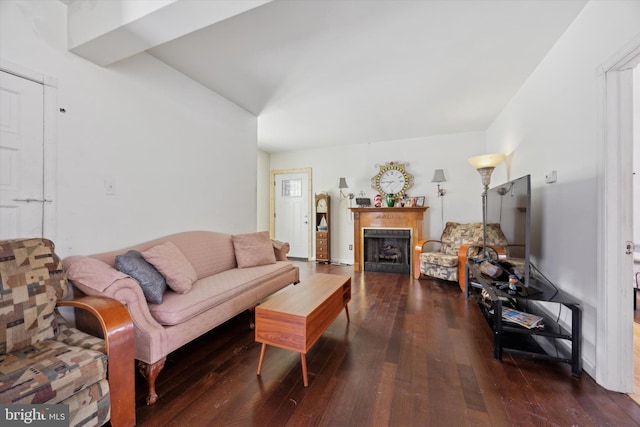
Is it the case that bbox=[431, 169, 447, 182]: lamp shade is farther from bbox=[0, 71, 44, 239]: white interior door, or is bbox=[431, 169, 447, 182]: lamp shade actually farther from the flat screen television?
bbox=[0, 71, 44, 239]: white interior door

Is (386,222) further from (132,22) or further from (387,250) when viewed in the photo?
(132,22)

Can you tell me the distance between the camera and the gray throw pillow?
5.46 feet

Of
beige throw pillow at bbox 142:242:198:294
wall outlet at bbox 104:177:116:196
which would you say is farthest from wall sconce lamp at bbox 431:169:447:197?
wall outlet at bbox 104:177:116:196

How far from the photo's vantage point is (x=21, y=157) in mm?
1553

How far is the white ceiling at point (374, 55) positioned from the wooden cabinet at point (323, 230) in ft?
6.30

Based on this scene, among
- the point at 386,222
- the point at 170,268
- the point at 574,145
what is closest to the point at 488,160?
the point at 574,145

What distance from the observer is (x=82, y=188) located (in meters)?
1.83

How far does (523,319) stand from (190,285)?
252 centimetres

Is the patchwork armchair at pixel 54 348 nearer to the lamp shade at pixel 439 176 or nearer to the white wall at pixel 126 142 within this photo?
the white wall at pixel 126 142

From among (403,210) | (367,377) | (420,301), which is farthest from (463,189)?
(367,377)

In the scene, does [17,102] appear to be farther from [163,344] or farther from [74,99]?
[163,344]

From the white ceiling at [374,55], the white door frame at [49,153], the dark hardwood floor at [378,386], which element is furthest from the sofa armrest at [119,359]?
the white ceiling at [374,55]

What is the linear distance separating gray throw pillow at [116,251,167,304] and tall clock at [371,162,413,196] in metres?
3.97

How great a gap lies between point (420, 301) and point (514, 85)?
2.65m
